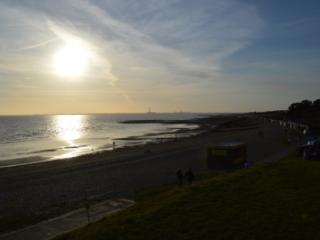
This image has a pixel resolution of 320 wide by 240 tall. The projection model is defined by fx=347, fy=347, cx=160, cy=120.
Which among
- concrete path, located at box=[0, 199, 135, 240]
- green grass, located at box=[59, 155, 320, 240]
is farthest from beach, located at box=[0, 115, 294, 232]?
green grass, located at box=[59, 155, 320, 240]

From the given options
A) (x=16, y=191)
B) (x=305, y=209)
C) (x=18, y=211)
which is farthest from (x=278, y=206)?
(x=16, y=191)

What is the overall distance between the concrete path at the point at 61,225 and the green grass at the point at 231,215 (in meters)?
2.24

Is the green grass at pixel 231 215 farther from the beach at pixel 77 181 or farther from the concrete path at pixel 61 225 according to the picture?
the beach at pixel 77 181

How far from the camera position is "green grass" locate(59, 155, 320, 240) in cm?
916

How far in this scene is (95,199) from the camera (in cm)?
2053

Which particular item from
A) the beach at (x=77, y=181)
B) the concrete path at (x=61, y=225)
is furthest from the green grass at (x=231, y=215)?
the beach at (x=77, y=181)

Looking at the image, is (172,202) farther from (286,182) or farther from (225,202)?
(286,182)

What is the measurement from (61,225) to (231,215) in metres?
7.47

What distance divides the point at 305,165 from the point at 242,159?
37.8 ft

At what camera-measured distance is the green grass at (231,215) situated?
9.16 m

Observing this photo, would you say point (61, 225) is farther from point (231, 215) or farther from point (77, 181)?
point (77, 181)

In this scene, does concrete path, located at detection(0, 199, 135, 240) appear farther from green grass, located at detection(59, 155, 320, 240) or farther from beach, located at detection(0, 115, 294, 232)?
green grass, located at detection(59, 155, 320, 240)

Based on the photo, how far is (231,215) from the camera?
408 inches

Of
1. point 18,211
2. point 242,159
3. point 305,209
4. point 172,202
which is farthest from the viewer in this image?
point 242,159
